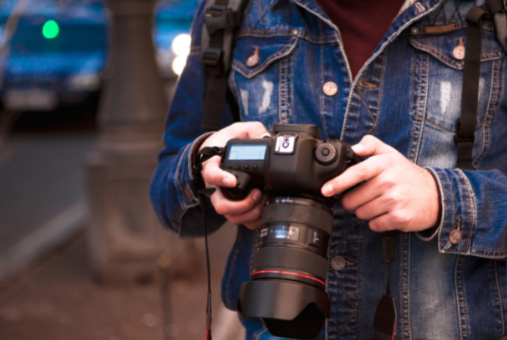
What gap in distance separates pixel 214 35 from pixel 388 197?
2.12ft

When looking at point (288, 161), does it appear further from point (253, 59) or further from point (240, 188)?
point (253, 59)

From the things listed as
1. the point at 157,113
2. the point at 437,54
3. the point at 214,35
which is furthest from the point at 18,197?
the point at 437,54

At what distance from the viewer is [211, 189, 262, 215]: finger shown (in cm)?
119

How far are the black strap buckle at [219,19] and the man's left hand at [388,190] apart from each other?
0.50 metres

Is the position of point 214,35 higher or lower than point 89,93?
higher

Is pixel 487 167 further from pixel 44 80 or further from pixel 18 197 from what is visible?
pixel 44 80

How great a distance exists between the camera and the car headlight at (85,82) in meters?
9.82

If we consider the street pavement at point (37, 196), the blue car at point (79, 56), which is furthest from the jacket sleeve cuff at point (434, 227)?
the blue car at point (79, 56)

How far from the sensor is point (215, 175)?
1.18 m

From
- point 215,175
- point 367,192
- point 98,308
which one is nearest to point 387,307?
point 367,192

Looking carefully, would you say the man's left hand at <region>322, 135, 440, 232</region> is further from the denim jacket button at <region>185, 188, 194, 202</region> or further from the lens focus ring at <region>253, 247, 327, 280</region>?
the denim jacket button at <region>185, 188, 194, 202</region>

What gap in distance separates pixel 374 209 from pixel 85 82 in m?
9.72

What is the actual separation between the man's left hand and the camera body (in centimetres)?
3

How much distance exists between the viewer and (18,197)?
6562 millimetres
